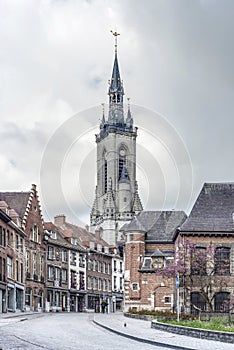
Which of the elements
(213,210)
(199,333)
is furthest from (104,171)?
(199,333)

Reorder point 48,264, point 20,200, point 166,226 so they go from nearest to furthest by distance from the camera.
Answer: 1. point 20,200
2. point 166,226
3. point 48,264

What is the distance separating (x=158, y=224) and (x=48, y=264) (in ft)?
Answer: 51.7

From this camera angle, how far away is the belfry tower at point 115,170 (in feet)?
569

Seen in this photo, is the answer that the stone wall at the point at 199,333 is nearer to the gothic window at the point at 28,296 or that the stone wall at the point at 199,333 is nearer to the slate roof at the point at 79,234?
the gothic window at the point at 28,296

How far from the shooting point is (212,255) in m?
62.7

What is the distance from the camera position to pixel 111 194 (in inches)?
6924

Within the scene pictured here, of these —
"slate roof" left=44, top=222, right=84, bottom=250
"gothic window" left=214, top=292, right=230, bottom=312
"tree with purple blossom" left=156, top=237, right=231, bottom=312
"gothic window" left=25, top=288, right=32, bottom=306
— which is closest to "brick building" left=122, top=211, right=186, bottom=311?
"tree with purple blossom" left=156, top=237, right=231, bottom=312

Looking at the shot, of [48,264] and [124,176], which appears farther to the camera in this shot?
[124,176]

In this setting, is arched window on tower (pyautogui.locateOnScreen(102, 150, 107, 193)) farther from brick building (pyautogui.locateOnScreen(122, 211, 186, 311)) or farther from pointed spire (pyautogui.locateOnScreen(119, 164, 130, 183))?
brick building (pyautogui.locateOnScreen(122, 211, 186, 311))

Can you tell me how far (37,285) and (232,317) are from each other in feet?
157

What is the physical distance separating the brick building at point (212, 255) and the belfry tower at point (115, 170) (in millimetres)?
101822

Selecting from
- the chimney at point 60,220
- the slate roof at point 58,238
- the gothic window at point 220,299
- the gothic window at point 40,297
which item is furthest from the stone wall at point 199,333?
the chimney at point 60,220

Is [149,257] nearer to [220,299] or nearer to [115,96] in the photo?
[220,299]

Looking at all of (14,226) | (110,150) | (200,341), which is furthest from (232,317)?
(110,150)
